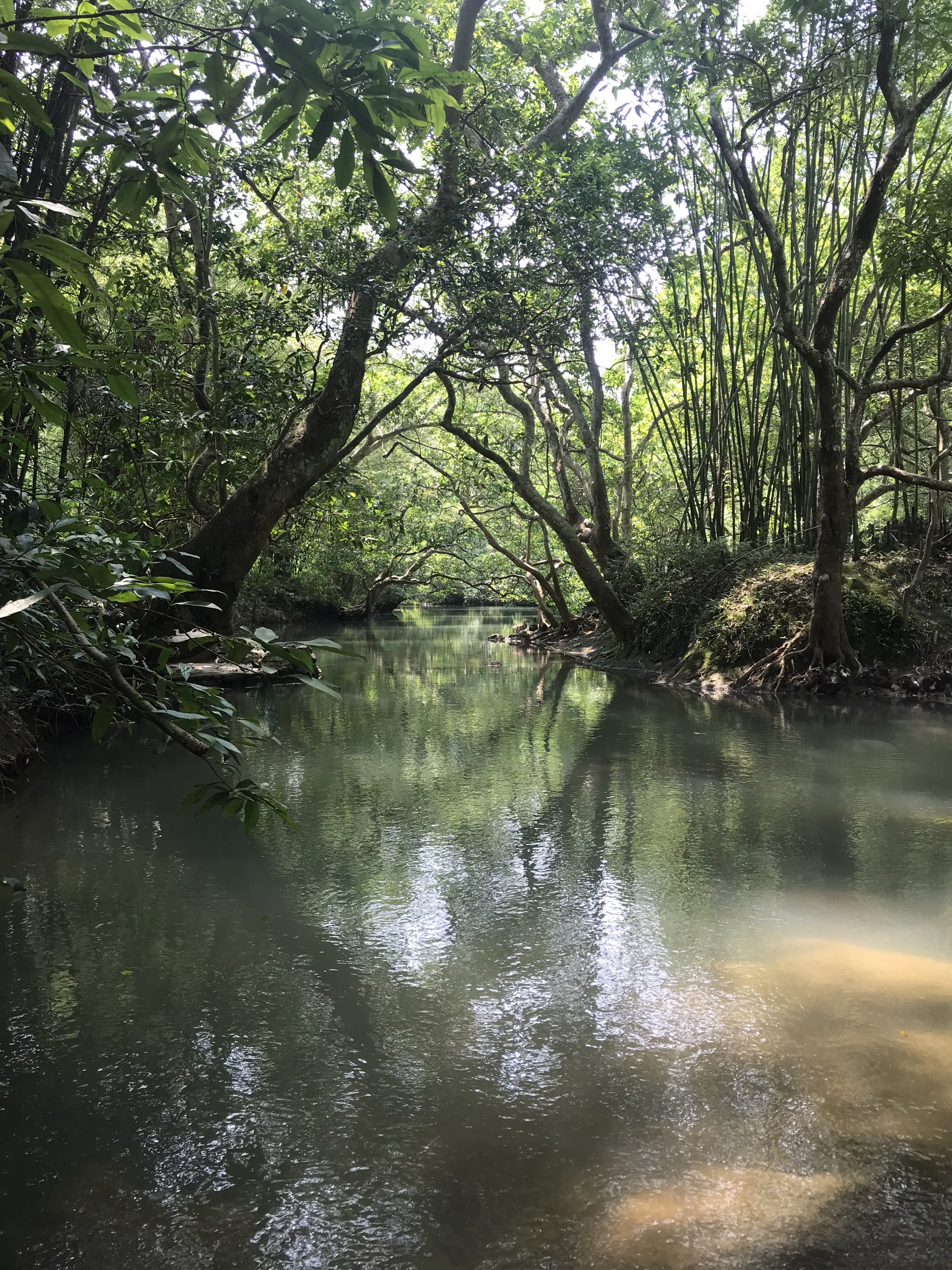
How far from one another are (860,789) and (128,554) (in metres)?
4.69

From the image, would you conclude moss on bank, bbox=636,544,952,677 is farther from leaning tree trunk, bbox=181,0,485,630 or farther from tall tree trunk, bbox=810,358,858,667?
leaning tree trunk, bbox=181,0,485,630

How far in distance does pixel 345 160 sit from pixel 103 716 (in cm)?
96

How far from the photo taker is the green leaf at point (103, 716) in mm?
1389

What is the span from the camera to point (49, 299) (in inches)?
41.1

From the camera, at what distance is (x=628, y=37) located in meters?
9.59

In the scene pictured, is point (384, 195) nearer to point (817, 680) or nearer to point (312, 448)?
point (312, 448)

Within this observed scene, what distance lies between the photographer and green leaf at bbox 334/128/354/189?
1282mm

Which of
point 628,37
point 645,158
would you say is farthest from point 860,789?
point 628,37

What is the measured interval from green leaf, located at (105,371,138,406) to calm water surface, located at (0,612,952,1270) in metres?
1.54

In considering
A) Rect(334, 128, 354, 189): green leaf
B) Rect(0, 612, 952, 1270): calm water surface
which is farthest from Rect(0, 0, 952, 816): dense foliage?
Rect(0, 612, 952, 1270): calm water surface

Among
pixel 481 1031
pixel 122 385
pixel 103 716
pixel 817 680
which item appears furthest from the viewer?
pixel 817 680

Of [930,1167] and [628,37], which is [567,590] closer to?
[628,37]

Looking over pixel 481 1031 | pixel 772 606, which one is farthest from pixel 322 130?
pixel 772 606

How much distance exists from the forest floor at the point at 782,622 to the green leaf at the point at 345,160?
27.4 feet
